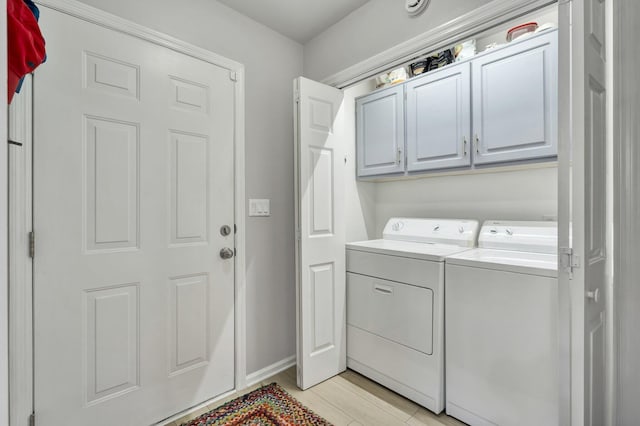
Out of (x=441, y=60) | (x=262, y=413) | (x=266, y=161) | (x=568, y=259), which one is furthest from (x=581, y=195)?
(x=262, y=413)

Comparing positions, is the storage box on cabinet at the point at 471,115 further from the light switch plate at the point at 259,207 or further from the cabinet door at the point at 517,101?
the light switch plate at the point at 259,207

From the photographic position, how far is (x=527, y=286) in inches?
57.1

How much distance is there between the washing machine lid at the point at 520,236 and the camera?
66.1 inches

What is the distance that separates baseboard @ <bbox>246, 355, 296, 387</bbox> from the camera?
210 cm

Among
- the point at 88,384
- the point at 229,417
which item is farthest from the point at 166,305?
the point at 229,417

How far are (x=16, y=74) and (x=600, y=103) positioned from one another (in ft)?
6.47

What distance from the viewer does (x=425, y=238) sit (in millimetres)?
2307

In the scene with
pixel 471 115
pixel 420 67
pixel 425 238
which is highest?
pixel 420 67

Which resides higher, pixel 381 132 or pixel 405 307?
pixel 381 132

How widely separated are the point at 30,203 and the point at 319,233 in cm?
150

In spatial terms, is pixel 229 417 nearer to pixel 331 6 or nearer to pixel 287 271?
pixel 287 271

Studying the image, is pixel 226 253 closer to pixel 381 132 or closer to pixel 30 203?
pixel 30 203

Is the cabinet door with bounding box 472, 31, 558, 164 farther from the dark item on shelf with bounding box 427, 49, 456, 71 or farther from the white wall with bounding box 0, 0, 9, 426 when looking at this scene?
the white wall with bounding box 0, 0, 9, 426
